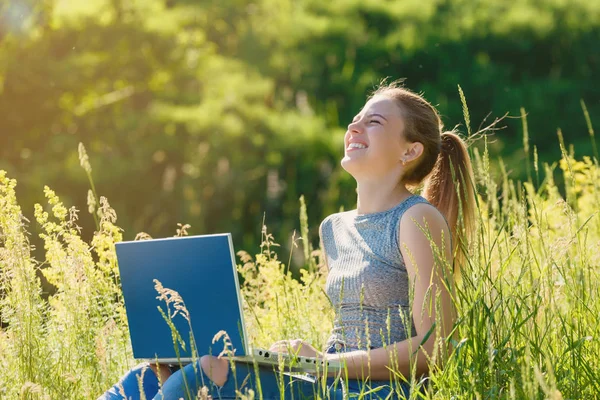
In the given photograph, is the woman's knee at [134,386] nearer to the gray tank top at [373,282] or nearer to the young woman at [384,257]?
the young woman at [384,257]

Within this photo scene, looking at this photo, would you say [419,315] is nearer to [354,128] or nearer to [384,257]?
[384,257]

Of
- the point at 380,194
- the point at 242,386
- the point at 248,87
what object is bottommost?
the point at 242,386

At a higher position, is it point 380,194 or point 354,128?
point 354,128

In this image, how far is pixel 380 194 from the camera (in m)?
2.63

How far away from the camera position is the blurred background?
1002 centimetres

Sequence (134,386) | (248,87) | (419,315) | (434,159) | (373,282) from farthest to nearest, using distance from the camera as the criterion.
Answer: (248,87) → (434,159) → (373,282) → (134,386) → (419,315)

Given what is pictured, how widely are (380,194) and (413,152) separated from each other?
0.18 m

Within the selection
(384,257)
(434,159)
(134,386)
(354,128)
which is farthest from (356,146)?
(134,386)

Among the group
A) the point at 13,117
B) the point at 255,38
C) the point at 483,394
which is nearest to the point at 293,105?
the point at 255,38

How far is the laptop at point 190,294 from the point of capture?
2.08 m

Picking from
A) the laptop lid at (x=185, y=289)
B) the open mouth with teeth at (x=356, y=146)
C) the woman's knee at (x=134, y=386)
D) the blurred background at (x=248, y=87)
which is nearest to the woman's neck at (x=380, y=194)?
the open mouth with teeth at (x=356, y=146)

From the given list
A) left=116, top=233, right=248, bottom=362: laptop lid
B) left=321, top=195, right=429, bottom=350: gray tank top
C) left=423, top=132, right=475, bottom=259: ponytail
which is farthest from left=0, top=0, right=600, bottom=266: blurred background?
left=116, top=233, right=248, bottom=362: laptop lid

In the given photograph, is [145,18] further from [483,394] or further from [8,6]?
[483,394]

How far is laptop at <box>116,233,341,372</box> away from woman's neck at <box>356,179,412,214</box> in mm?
602
